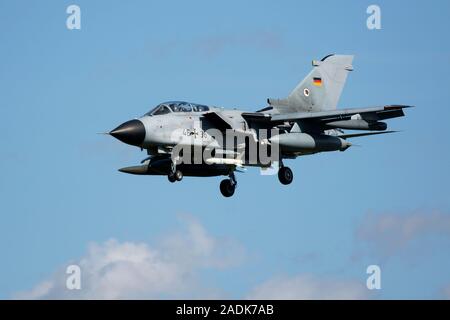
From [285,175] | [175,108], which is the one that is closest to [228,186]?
[285,175]

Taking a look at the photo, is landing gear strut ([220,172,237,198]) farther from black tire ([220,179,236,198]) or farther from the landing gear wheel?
the landing gear wheel

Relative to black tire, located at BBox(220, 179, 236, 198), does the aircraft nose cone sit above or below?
above

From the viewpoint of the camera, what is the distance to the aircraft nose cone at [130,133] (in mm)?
38875

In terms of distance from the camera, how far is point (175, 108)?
134 feet

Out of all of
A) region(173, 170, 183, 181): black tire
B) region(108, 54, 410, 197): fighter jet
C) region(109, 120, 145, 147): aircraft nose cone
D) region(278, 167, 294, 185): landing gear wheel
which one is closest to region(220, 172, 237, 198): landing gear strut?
region(108, 54, 410, 197): fighter jet

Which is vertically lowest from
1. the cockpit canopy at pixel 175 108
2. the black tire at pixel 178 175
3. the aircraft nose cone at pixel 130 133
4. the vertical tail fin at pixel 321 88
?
the black tire at pixel 178 175

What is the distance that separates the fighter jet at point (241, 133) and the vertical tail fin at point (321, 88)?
4 centimetres

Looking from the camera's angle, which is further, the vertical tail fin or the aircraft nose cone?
the vertical tail fin

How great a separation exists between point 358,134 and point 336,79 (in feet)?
10.8

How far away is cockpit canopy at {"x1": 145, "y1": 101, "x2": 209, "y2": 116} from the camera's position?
40406mm

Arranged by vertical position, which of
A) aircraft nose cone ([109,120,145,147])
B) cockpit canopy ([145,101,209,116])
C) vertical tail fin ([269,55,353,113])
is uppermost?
vertical tail fin ([269,55,353,113])

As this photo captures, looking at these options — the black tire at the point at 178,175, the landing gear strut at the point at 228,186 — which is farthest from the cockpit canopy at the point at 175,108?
the landing gear strut at the point at 228,186

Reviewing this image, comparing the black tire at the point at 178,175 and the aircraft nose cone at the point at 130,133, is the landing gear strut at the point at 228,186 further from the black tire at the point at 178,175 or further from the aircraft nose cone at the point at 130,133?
the aircraft nose cone at the point at 130,133
